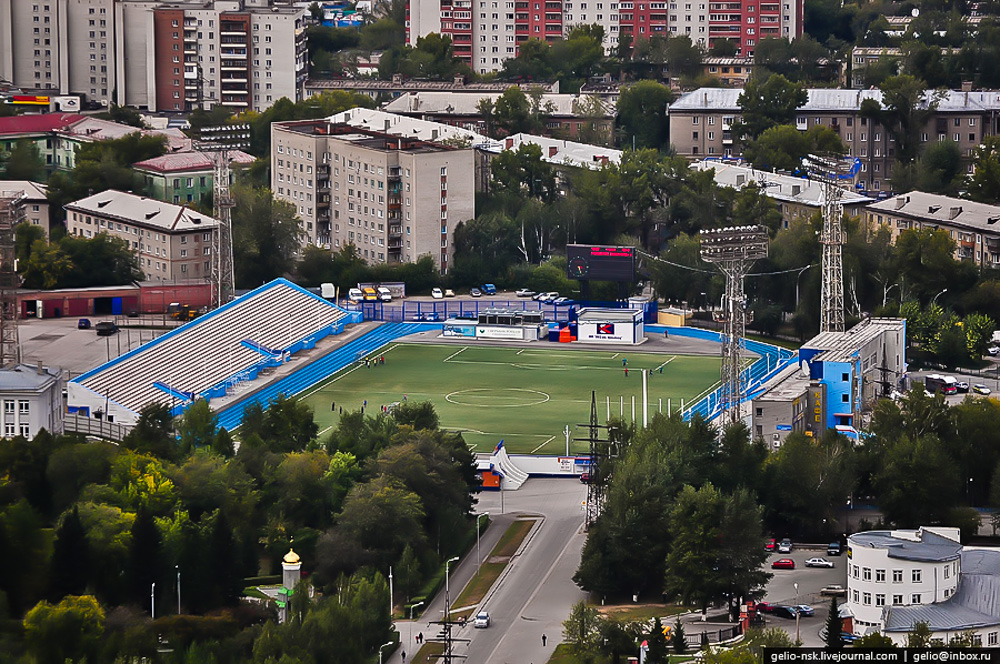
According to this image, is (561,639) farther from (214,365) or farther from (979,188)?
(979,188)

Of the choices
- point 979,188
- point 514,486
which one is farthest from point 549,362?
point 979,188

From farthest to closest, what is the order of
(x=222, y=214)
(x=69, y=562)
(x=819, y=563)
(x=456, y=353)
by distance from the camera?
(x=456, y=353) → (x=222, y=214) → (x=819, y=563) → (x=69, y=562)

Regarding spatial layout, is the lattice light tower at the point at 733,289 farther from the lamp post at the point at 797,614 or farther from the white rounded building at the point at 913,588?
the white rounded building at the point at 913,588

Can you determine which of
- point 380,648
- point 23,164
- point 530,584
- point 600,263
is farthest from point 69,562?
point 23,164

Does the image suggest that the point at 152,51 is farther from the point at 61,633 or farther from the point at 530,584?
the point at 61,633

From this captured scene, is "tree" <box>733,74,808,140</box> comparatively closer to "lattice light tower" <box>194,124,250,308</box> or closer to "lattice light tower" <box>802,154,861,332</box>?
"lattice light tower" <box>194,124,250,308</box>

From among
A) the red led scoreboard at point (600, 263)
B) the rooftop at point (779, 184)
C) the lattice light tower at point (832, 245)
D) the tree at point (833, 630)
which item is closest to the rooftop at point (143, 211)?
the red led scoreboard at point (600, 263)
